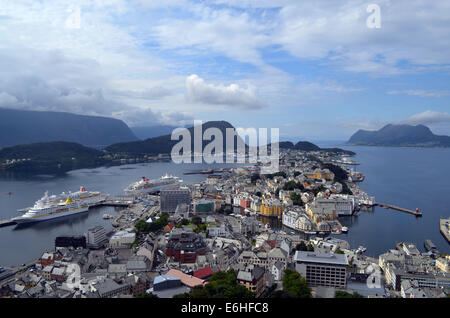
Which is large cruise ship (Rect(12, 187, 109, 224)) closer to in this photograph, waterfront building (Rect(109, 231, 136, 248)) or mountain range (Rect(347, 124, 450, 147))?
waterfront building (Rect(109, 231, 136, 248))

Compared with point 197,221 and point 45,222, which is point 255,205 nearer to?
point 197,221

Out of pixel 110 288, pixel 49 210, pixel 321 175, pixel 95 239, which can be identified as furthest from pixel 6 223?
pixel 321 175

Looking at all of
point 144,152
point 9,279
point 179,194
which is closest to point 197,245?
point 9,279

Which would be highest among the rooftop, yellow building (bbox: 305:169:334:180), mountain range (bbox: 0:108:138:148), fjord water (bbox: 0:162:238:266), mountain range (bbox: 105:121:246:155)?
mountain range (bbox: 0:108:138:148)

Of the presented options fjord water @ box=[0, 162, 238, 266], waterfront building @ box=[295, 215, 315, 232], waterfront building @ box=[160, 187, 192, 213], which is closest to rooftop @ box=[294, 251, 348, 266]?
waterfront building @ box=[295, 215, 315, 232]
